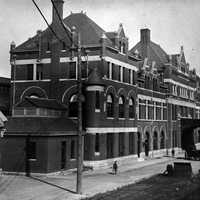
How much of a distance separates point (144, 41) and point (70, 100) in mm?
27415

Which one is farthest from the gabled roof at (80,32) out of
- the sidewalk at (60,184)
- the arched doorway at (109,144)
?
the sidewalk at (60,184)

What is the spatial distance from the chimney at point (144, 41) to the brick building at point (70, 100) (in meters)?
12.2

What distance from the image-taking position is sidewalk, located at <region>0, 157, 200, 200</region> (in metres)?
22.4

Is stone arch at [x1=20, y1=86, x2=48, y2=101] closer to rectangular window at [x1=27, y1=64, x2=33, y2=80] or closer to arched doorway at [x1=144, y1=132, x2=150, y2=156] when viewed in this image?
rectangular window at [x1=27, y1=64, x2=33, y2=80]

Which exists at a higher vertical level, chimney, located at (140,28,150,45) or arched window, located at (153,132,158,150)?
chimney, located at (140,28,150,45)

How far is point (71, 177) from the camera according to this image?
30.6 metres

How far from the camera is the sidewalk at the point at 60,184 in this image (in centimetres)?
2241

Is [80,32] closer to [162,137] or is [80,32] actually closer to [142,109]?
[142,109]

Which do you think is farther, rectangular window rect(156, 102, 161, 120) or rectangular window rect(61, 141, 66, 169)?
rectangular window rect(156, 102, 161, 120)

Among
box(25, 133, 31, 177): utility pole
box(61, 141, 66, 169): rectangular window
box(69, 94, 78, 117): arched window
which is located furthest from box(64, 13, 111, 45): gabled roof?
box(25, 133, 31, 177): utility pole

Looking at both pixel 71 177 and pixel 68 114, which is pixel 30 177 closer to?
pixel 71 177

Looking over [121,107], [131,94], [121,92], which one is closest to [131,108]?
[131,94]

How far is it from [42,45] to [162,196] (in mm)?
23445

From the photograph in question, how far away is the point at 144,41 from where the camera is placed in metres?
61.9
